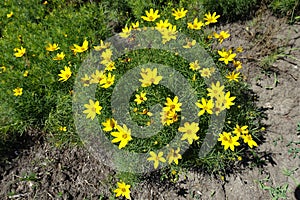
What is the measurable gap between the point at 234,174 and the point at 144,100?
1.20 metres

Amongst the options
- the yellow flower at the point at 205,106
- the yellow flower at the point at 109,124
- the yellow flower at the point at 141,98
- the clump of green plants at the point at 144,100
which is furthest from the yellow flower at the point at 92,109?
the yellow flower at the point at 205,106

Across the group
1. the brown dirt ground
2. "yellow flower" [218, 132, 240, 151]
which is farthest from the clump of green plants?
the brown dirt ground

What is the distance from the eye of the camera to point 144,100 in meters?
2.85

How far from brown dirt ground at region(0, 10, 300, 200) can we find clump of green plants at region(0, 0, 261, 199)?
14cm

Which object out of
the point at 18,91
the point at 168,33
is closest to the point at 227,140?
the point at 168,33

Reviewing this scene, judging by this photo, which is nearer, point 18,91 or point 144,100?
point 144,100

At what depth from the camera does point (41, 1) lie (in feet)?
15.5

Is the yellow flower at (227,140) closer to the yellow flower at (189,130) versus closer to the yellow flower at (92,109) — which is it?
the yellow flower at (189,130)

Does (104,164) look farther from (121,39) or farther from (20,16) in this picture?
(20,16)

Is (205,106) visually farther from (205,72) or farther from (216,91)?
(205,72)

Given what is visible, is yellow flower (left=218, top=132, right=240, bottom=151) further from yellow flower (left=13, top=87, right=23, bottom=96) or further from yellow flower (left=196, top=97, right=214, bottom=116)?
yellow flower (left=13, top=87, right=23, bottom=96)

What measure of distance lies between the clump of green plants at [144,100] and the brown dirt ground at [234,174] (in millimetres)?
143

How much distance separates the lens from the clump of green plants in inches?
110

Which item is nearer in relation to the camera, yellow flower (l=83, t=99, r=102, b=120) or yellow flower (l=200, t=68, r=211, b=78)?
yellow flower (l=83, t=99, r=102, b=120)
